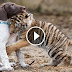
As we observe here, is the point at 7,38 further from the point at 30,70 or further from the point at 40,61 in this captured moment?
the point at 40,61

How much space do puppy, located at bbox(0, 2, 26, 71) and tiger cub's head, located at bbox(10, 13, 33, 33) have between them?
0.22 m

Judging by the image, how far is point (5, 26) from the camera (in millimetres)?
4703

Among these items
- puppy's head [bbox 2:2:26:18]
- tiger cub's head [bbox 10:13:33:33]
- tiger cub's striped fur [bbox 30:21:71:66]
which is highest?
puppy's head [bbox 2:2:26:18]

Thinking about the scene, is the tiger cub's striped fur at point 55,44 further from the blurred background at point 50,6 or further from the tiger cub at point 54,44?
the blurred background at point 50,6

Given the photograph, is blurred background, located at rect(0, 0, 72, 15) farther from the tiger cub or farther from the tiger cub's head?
the tiger cub's head

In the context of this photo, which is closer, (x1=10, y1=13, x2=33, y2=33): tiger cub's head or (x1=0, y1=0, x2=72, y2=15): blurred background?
(x1=10, y1=13, x2=33, y2=33): tiger cub's head

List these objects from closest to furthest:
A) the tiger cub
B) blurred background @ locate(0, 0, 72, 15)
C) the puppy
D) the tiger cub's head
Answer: the puppy, the tiger cub's head, the tiger cub, blurred background @ locate(0, 0, 72, 15)

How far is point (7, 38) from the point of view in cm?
474

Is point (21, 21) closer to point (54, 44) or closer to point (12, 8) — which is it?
point (12, 8)
